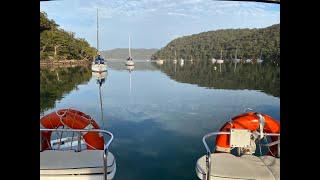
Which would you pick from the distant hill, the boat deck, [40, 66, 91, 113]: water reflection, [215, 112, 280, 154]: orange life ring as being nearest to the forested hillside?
[40, 66, 91, 113]: water reflection

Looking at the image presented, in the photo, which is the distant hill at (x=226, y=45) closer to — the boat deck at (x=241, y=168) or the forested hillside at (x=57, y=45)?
the forested hillside at (x=57, y=45)

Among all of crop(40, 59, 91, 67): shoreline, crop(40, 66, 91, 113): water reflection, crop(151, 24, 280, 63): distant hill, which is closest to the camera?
crop(40, 66, 91, 113): water reflection

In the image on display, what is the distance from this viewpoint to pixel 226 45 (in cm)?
7350

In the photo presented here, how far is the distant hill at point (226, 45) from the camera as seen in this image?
2448 inches

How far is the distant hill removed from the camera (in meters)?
62.2

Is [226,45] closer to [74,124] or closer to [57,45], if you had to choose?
[57,45]

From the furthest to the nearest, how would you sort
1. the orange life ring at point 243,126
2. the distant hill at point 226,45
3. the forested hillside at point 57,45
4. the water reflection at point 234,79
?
the distant hill at point 226,45, the forested hillside at point 57,45, the water reflection at point 234,79, the orange life ring at point 243,126

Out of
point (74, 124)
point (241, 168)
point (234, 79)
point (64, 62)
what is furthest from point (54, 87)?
point (64, 62)

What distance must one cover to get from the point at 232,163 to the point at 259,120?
0.94 meters

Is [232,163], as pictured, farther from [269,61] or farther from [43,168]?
[269,61]

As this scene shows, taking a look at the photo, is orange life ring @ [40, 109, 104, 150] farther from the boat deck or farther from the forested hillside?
the forested hillside

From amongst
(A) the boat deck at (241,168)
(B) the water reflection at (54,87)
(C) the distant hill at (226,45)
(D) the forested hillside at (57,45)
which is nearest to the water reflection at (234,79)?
(A) the boat deck at (241,168)
